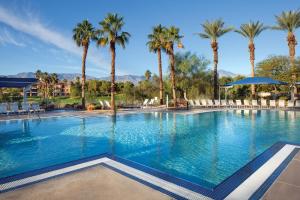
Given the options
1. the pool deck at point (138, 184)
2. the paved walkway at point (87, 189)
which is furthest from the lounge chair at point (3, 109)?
the paved walkway at point (87, 189)

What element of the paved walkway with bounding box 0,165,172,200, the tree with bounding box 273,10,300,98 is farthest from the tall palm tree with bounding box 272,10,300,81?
the paved walkway with bounding box 0,165,172,200

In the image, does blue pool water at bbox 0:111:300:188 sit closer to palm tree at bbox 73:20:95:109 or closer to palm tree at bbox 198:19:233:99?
palm tree at bbox 73:20:95:109

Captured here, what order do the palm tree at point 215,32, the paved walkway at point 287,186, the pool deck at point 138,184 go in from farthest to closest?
1. the palm tree at point 215,32
2. the pool deck at point 138,184
3. the paved walkway at point 287,186

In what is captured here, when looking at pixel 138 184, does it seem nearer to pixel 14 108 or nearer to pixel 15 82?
pixel 14 108

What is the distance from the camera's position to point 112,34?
21.4 m

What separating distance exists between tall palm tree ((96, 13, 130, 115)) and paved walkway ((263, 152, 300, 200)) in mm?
16815

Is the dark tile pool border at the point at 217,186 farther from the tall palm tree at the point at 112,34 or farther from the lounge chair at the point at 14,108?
the tall palm tree at the point at 112,34

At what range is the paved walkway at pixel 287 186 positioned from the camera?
420cm

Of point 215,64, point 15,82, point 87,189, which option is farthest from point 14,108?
point 215,64

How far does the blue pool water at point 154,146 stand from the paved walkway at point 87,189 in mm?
1529

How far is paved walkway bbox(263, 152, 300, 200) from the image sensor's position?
4195 millimetres

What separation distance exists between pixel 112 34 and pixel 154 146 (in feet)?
49.3

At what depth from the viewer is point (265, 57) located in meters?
39.0

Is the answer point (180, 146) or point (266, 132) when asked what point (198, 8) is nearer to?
point (266, 132)
